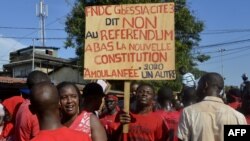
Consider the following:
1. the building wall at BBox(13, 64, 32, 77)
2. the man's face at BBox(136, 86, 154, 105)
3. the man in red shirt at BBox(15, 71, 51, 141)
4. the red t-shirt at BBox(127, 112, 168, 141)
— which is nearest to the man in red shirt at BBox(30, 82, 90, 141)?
the man in red shirt at BBox(15, 71, 51, 141)

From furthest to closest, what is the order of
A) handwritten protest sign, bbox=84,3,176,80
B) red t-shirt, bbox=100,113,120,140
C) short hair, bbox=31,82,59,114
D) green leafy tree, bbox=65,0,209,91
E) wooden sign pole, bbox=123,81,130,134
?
green leafy tree, bbox=65,0,209,91
red t-shirt, bbox=100,113,120,140
handwritten protest sign, bbox=84,3,176,80
wooden sign pole, bbox=123,81,130,134
short hair, bbox=31,82,59,114

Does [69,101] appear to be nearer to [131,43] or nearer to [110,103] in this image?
[131,43]

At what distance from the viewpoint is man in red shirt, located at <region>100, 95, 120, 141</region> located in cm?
590

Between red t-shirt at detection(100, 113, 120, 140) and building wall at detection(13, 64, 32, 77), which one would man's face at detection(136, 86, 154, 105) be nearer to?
red t-shirt at detection(100, 113, 120, 140)

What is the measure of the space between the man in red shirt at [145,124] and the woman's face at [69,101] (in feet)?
2.61

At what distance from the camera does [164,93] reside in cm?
750

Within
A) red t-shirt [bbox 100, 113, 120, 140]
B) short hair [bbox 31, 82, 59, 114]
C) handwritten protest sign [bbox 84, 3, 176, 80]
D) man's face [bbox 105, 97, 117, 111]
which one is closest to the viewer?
short hair [bbox 31, 82, 59, 114]

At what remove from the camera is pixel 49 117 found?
10.6 ft

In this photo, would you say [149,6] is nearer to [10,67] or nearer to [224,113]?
[224,113]

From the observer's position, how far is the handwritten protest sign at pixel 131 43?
5.68m

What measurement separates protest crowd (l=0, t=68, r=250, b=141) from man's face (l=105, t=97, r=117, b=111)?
53 centimetres

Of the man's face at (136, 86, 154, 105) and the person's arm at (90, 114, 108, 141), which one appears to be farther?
the man's face at (136, 86, 154, 105)

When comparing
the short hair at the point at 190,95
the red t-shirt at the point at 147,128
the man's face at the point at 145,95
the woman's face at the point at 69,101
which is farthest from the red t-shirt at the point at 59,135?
the short hair at the point at 190,95

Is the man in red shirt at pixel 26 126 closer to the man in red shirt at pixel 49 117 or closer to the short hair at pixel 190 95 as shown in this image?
the man in red shirt at pixel 49 117
